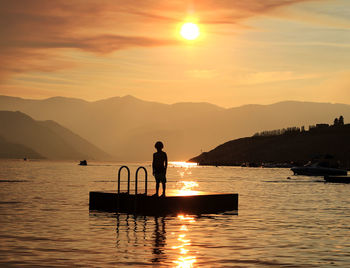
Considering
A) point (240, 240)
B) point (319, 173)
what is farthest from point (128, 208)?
point (319, 173)

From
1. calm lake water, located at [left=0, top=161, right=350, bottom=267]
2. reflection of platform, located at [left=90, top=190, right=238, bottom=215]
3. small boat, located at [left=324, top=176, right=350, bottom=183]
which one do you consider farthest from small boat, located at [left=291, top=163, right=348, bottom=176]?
calm lake water, located at [left=0, top=161, right=350, bottom=267]

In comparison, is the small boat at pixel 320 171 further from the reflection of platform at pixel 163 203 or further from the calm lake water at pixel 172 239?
the calm lake water at pixel 172 239

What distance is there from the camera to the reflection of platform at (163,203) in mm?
34031

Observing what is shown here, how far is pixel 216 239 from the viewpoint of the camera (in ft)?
80.6

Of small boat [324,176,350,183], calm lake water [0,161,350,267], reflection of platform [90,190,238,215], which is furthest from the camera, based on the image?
small boat [324,176,350,183]

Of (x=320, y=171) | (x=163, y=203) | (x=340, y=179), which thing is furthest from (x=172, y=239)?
(x=320, y=171)

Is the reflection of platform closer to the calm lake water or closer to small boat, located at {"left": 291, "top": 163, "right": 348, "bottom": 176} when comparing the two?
the calm lake water

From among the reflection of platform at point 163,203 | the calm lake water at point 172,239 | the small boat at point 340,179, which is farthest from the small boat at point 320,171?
the calm lake water at point 172,239

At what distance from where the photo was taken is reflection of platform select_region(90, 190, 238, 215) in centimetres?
3403

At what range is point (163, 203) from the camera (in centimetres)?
3394

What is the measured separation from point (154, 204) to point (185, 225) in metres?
4.76

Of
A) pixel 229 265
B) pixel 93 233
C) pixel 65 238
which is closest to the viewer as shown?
pixel 229 265

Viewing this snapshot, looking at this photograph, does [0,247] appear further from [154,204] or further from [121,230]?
[154,204]

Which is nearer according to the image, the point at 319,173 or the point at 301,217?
the point at 301,217
